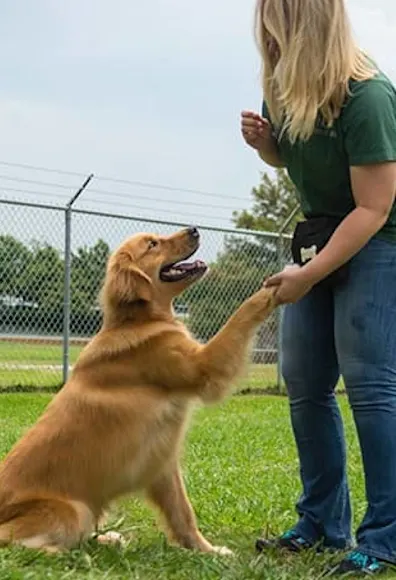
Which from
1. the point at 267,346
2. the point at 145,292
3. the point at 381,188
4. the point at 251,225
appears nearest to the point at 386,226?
the point at 381,188

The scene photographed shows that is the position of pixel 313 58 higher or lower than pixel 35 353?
higher

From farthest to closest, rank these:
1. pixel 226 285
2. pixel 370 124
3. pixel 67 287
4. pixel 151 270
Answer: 1. pixel 226 285
2. pixel 67 287
3. pixel 151 270
4. pixel 370 124

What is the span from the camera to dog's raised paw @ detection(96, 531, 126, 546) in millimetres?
3471

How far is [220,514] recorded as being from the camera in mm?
4320

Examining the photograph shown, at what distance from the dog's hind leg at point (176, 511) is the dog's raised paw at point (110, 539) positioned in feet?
0.73

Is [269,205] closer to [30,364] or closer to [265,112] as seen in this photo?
[30,364]

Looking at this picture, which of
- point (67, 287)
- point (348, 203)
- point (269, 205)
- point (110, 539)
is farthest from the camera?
point (269, 205)

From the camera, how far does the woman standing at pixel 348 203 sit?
3.17 m

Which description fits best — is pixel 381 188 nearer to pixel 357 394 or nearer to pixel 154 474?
pixel 357 394

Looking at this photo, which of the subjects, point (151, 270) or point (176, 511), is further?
point (151, 270)

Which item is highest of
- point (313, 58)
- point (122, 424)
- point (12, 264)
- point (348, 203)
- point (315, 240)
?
point (313, 58)

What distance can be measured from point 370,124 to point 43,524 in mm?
1786

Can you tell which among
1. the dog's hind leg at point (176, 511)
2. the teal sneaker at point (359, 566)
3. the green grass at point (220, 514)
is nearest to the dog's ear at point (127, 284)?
the green grass at point (220, 514)

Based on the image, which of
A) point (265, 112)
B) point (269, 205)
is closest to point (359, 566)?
point (265, 112)
